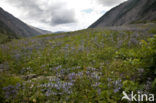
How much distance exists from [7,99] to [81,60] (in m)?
4.32

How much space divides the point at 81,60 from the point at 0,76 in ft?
13.9

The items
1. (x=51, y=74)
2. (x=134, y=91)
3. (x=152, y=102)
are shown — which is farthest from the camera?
(x=51, y=74)

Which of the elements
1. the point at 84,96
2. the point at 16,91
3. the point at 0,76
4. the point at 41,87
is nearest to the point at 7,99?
the point at 16,91

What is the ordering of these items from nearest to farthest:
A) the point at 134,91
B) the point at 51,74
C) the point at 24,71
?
the point at 134,91
the point at 51,74
the point at 24,71

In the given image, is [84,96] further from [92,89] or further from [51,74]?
[51,74]

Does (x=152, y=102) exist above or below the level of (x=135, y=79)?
below

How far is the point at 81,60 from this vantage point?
7.02 metres

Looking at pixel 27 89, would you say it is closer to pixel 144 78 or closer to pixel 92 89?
pixel 92 89

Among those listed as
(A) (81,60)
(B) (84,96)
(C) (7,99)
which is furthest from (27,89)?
(A) (81,60)

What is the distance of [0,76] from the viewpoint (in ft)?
15.8

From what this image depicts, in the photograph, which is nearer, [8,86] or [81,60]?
[8,86]

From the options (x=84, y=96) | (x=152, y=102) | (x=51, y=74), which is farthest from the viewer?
(x=51, y=74)

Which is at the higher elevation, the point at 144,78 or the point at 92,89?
the point at 144,78

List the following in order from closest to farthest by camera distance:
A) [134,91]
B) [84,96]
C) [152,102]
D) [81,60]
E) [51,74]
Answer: [152,102]
[134,91]
[84,96]
[51,74]
[81,60]
